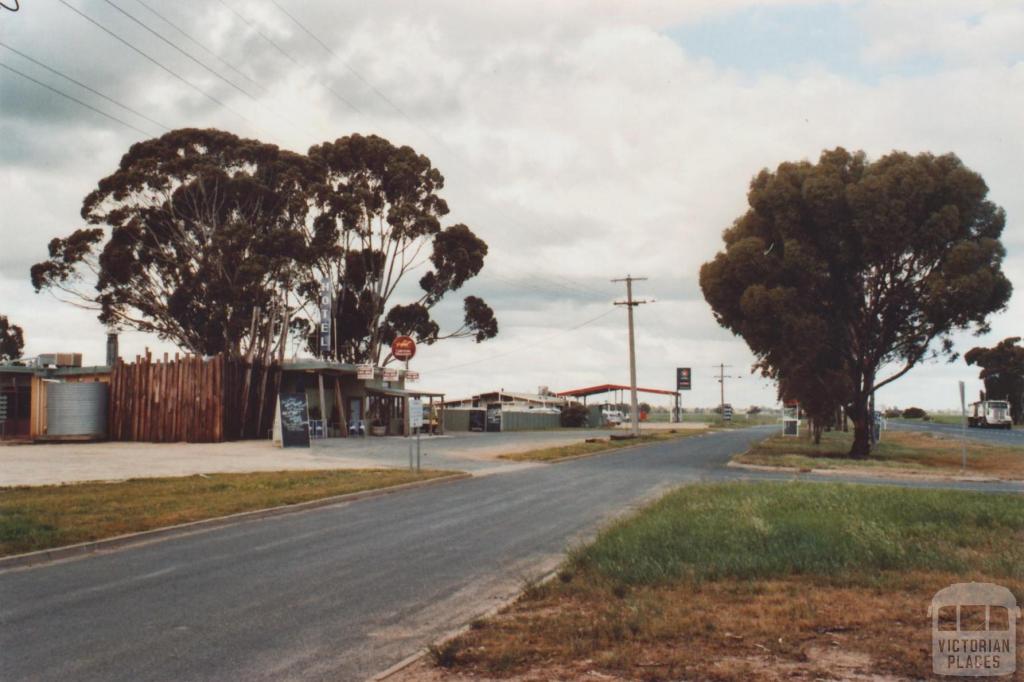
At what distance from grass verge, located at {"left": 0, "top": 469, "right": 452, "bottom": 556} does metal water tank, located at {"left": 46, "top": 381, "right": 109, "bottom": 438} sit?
18110 millimetres

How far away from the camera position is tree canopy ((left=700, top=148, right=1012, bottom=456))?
31.5 meters

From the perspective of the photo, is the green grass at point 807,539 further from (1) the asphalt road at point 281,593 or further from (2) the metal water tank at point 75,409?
(2) the metal water tank at point 75,409

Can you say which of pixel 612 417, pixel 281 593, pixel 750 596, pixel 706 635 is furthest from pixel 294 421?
pixel 612 417

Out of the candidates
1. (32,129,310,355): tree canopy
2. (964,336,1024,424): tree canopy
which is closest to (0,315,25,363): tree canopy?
(32,129,310,355): tree canopy

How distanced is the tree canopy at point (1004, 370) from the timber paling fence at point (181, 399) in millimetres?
91255

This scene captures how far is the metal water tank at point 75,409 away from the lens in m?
36.6

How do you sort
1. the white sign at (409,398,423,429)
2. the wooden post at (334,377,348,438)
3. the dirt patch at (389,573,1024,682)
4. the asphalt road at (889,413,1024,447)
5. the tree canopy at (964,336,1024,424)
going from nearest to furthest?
the dirt patch at (389,573,1024,682) → the white sign at (409,398,423,429) → the wooden post at (334,377,348,438) → the asphalt road at (889,413,1024,447) → the tree canopy at (964,336,1024,424)

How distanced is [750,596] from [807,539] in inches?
106

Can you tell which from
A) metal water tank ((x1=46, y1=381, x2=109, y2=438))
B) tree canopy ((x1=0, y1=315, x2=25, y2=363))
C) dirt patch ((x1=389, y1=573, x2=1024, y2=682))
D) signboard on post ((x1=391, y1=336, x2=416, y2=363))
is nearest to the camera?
dirt patch ((x1=389, y1=573, x2=1024, y2=682))

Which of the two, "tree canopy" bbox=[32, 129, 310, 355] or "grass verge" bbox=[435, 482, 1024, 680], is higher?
"tree canopy" bbox=[32, 129, 310, 355]

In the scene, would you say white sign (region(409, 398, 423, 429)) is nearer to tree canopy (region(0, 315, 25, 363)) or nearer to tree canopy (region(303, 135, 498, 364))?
tree canopy (region(303, 135, 498, 364))

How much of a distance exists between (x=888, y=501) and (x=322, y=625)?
1047cm

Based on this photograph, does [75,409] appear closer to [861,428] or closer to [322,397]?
[322,397]

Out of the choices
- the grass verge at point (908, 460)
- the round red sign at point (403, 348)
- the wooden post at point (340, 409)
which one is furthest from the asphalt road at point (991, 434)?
the round red sign at point (403, 348)
